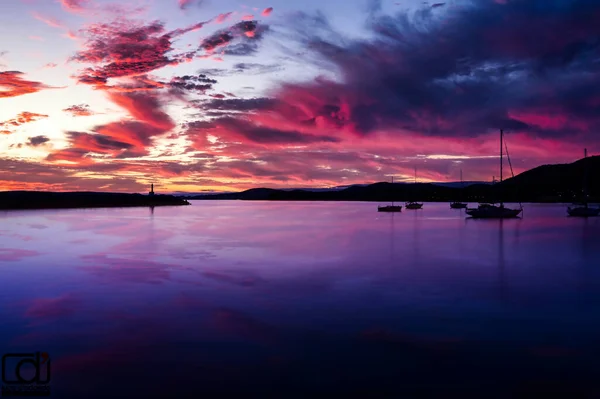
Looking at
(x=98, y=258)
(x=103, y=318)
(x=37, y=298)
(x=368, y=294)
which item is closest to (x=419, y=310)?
(x=368, y=294)

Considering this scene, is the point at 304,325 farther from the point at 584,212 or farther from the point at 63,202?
the point at 63,202

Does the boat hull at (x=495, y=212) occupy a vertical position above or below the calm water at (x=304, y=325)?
above

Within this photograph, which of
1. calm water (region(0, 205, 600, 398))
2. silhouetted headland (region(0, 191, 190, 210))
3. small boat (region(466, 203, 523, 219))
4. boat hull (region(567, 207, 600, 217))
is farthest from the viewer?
silhouetted headland (region(0, 191, 190, 210))

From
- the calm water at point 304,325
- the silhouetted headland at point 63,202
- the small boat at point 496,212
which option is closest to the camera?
the calm water at point 304,325

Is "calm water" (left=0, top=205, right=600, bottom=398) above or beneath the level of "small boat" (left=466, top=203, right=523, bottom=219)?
beneath

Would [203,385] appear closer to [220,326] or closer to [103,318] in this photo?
[220,326]

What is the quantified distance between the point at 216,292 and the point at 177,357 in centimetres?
839

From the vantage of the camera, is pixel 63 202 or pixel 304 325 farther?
pixel 63 202

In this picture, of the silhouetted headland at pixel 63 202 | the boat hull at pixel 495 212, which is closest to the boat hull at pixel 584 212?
the boat hull at pixel 495 212

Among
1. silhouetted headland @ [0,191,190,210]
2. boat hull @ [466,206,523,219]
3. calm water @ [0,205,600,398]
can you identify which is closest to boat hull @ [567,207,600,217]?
boat hull @ [466,206,523,219]

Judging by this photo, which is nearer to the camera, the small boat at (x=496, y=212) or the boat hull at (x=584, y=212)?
the small boat at (x=496, y=212)

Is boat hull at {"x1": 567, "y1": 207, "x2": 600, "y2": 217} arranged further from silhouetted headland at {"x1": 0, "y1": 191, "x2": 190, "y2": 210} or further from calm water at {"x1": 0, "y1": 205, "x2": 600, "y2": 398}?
silhouetted headland at {"x1": 0, "y1": 191, "x2": 190, "y2": 210}

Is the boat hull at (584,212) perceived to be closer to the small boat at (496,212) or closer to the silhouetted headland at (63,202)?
the small boat at (496,212)

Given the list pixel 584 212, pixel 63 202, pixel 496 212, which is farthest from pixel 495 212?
pixel 63 202
